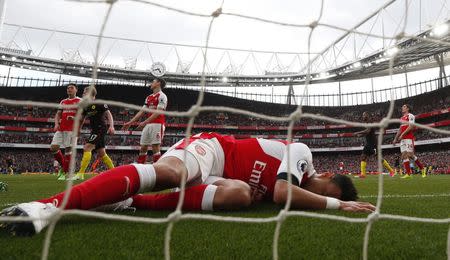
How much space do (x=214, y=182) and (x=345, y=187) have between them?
1.01 meters

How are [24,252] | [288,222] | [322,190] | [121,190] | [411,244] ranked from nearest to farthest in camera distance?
[24,252] < [411,244] < [121,190] < [288,222] < [322,190]

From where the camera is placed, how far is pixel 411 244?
1678mm

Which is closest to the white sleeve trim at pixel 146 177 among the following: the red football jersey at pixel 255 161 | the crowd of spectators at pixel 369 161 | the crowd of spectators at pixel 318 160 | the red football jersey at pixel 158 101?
the red football jersey at pixel 255 161

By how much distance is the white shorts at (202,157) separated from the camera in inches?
88.1

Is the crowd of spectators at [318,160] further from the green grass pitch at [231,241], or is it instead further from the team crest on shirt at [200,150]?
the green grass pitch at [231,241]

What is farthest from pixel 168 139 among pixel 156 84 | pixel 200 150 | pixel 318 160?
pixel 200 150

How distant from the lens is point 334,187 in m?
2.69

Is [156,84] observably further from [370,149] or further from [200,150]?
[370,149]

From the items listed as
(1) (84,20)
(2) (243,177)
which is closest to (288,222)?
(2) (243,177)

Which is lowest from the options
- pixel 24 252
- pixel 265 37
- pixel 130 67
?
pixel 24 252

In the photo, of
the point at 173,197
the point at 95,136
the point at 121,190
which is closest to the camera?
the point at 121,190

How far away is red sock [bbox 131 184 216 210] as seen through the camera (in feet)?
7.62

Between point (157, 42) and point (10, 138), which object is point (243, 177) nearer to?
point (157, 42)

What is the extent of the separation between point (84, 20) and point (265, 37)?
1.73 meters
